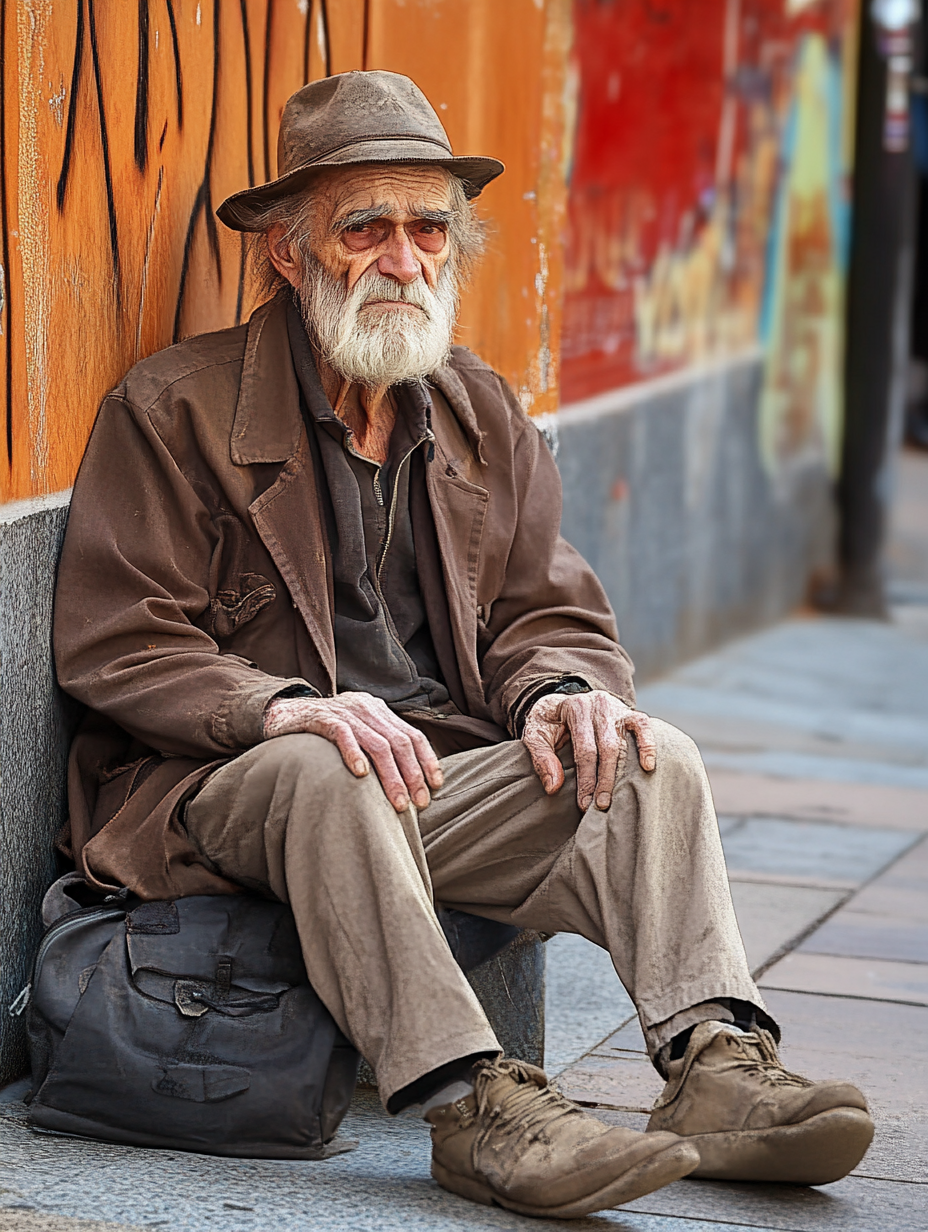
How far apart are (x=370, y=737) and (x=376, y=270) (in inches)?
34.6

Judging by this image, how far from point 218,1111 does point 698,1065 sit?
2.21ft

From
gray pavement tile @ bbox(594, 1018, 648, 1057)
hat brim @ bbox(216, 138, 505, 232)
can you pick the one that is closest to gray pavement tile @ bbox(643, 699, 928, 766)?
gray pavement tile @ bbox(594, 1018, 648, 1057)

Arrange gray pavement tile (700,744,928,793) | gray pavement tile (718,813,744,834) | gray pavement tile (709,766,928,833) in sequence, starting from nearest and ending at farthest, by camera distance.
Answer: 1. gray pavement tile (718,813,744,834)
2. gray pavement tile (709,766,928,833)
3. gray pavement tile (700,744,928,793)

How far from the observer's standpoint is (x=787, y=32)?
8328 mm

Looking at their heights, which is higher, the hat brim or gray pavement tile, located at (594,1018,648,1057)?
the hat brim

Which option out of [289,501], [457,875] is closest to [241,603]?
[289,501]

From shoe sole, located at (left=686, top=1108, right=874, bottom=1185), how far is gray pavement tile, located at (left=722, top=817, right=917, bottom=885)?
6.58 feet

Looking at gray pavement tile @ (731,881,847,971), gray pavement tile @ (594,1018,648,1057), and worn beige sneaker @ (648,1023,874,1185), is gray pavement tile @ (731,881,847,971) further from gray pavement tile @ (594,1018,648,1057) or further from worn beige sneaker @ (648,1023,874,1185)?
worn beige sneaker @ (648,1023,874,1185)

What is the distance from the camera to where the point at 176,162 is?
327 centimetres

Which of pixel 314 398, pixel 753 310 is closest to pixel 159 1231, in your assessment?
pixel 314 398

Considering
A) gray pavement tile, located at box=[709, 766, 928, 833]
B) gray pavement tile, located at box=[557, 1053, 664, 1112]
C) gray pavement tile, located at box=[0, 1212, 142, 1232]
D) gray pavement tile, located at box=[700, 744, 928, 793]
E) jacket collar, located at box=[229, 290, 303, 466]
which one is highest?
jacket collar, located at box=[229, 290, 303, 466]

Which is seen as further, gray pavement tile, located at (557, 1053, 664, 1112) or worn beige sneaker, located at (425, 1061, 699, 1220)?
gray pavement tile, located at (557, 1053, 664, 1112)

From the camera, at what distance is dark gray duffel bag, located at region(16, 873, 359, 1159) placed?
262 cm

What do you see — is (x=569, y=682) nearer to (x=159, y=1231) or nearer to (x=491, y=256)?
(x=159, y=1231)
